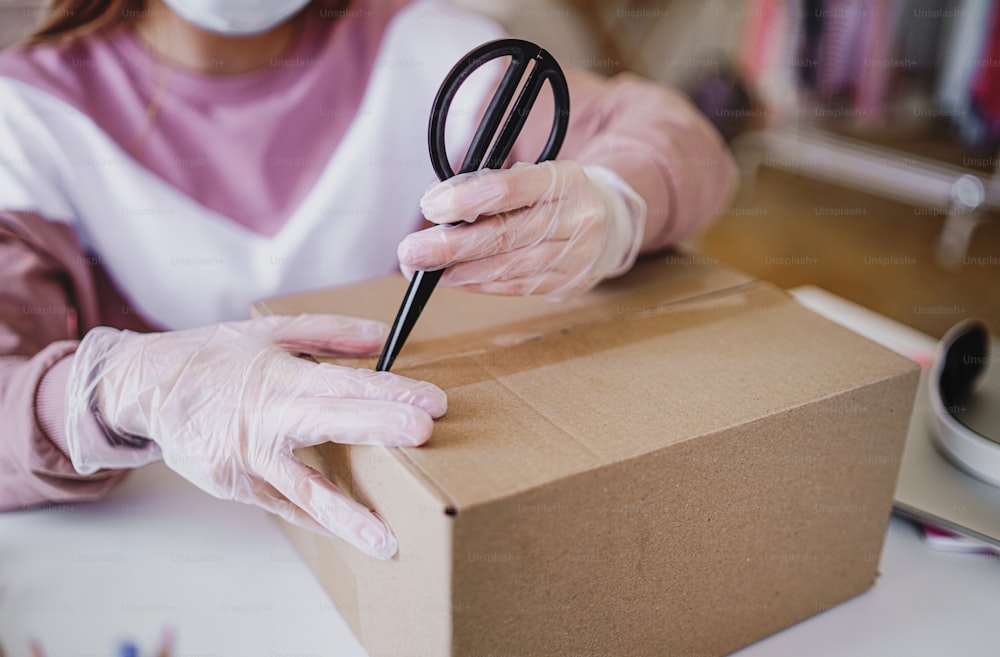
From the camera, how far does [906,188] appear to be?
3.04 m

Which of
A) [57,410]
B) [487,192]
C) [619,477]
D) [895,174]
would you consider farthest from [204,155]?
[895,174]

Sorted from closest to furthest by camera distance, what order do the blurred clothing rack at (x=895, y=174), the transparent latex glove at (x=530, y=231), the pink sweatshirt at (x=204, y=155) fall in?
1. the transparent latex glove at (x=530, y=231)
2. the pink sweatshirt at (x=204, y=155)
3. the blurred clothing rack at (x=895, y=174)

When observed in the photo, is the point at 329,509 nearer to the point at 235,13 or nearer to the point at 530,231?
the point at 530,231

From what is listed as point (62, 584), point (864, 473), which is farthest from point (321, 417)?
point (864, 473)

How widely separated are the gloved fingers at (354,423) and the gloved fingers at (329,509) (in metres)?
0.02

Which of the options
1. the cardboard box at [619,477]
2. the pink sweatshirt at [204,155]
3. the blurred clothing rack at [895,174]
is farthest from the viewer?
the blurred clothing rack at [895,174]

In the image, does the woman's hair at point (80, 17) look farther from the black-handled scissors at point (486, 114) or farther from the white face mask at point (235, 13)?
the black-handled scissors at point (486, 114)

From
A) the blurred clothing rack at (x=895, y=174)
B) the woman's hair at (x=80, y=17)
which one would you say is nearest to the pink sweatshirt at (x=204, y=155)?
the woman's hair at (x=80, y=17)

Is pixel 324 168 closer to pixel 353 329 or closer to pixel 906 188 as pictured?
pixel 353 329

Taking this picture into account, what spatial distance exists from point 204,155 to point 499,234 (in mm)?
500

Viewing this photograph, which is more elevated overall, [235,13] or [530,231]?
[235,13]

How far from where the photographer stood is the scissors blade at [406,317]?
63 cm

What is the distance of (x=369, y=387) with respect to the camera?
0.59 meters

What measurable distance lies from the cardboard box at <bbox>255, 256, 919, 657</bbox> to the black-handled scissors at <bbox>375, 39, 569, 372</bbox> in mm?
45
